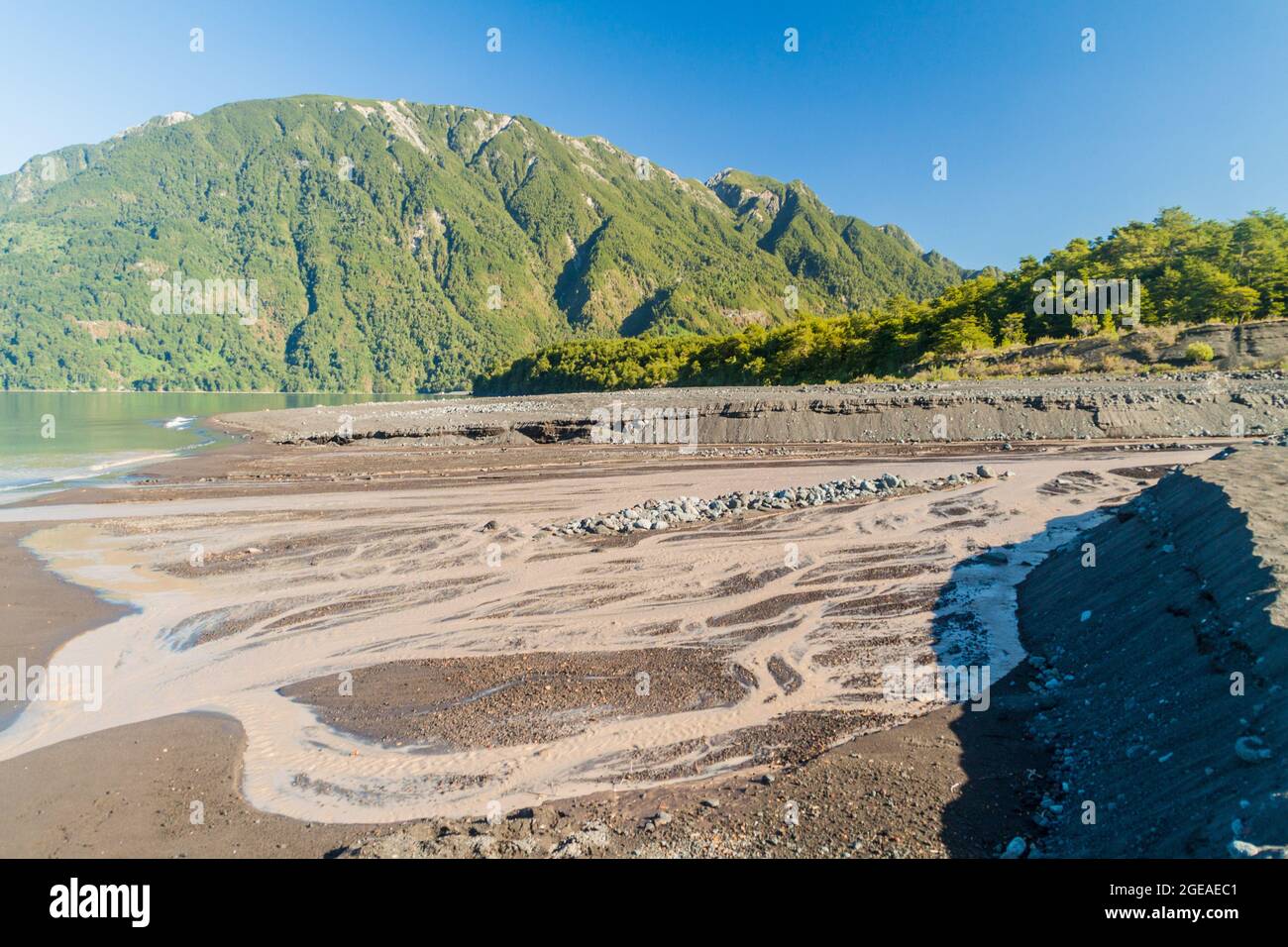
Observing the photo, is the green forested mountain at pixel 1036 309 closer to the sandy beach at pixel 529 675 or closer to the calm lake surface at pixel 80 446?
the sandy beach at pixel 529 675

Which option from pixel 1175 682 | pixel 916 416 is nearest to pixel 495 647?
pixel 1175 682

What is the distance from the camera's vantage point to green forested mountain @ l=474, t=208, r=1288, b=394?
175ft

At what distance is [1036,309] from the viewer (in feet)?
199

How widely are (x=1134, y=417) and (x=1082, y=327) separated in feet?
92.5

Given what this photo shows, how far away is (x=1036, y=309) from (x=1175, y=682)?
64.6 metres

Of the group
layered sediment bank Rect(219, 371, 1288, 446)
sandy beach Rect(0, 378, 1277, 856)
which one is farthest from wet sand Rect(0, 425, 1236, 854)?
layered sediment bank Rect(219, 371, 1288, 446)

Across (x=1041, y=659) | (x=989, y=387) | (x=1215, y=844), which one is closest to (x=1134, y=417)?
(x=989, y=387)

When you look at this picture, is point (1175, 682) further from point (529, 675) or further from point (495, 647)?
point (495, 647)

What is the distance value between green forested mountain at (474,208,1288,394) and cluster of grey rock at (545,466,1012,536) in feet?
140

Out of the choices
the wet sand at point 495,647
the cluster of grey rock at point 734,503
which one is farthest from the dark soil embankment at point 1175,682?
the cluster of grey rock at point 734,503

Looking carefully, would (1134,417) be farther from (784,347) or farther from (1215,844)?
(784,347)

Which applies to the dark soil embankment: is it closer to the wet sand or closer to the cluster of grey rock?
the wet sand

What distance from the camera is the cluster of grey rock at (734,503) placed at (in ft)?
64.1

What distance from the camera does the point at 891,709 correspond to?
8.70 m
